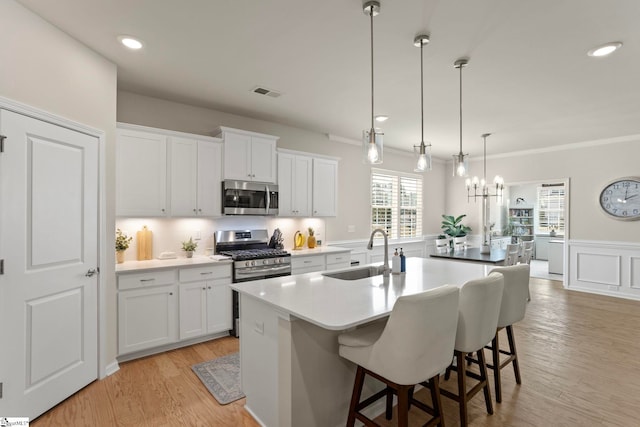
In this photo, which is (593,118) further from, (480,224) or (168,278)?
(168,278)

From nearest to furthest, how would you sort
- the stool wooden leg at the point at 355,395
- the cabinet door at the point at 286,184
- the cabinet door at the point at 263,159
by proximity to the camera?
1. the stool wooden leg at the point at 355,395
2. the cabinet door at the point at 263,159
3. the cabinet door at the point at 286,184

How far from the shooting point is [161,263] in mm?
3406

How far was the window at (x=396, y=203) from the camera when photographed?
6461 mm

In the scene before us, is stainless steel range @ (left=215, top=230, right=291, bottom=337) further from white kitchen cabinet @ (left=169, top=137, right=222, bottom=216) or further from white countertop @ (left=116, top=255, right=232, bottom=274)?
white kitchen cabinet @ (left=169, top=137, right=222, bottom=216)

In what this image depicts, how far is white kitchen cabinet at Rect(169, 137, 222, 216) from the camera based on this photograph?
3.62 m

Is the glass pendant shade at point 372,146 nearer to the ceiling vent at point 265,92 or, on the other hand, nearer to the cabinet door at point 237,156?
the ceiling vent at point 265,92

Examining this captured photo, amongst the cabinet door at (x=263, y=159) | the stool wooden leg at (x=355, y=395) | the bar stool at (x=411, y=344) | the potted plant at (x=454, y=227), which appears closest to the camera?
the bar stool at (x=411, y=344)

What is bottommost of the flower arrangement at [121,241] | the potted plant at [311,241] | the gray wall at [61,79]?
the potted plant at [311,241]

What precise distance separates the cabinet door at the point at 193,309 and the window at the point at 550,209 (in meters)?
10.3

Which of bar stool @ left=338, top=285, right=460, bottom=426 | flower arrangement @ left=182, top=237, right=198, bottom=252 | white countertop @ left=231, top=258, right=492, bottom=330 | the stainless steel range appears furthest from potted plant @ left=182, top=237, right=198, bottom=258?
bar stool @ left=338, top=285, right=460, bottom=426

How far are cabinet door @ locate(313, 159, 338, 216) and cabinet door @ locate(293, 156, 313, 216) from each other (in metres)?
0.10

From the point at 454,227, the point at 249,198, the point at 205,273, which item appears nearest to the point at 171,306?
the point at 205,273

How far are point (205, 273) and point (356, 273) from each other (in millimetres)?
1717

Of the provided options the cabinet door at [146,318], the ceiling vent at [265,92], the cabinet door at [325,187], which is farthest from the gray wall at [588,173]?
the cabinet door at [146,318]
